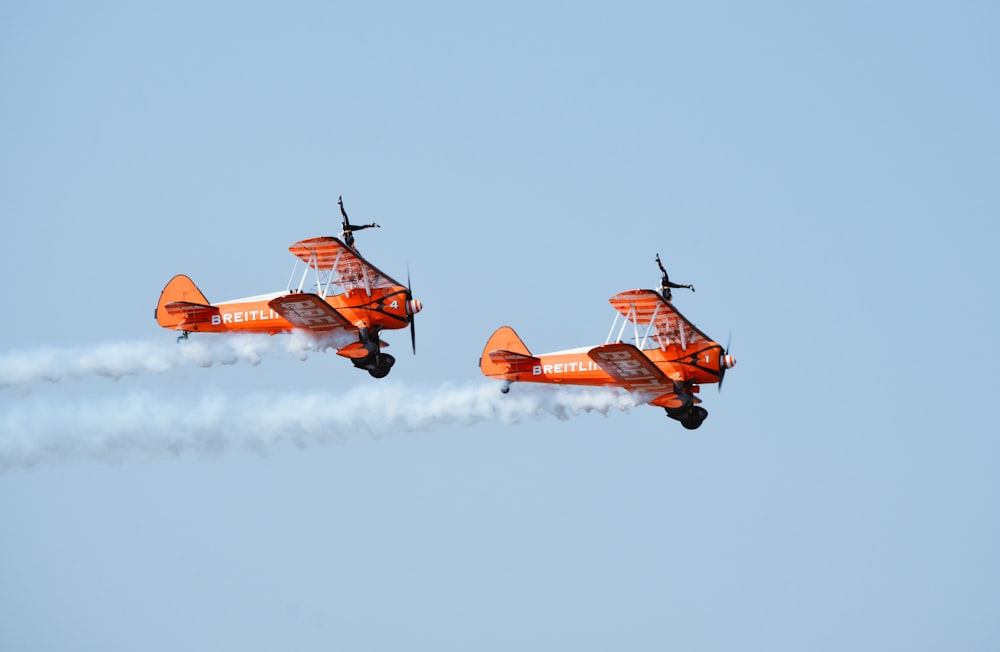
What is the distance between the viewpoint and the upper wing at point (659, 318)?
5509 centimetres

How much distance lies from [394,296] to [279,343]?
2.85 meters

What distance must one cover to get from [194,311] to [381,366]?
14.9 ft

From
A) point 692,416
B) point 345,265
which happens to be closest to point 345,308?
point 345,265

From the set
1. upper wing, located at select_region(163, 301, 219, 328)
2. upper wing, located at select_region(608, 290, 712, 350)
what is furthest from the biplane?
upper wing, located at select_region(163, 301, 219, 328)

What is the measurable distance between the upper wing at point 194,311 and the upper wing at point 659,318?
Result: 971 centimetres

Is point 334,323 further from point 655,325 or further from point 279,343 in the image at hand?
point 655,325

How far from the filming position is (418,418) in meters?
59.1

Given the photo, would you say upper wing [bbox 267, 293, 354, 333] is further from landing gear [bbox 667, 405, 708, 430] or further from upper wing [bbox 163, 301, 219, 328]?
landing gear [bbox 667, 405, 708, 430]

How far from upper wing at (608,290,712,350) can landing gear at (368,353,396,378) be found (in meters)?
5.82

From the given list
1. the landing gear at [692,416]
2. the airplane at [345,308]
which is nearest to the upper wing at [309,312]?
the airplane at [345,308]

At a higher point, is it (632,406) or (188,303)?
(188,303)

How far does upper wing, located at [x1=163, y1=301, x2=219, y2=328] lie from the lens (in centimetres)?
5884

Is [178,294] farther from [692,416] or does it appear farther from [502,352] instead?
[692,416]

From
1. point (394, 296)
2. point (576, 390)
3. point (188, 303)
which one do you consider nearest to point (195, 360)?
point (188, 303)
